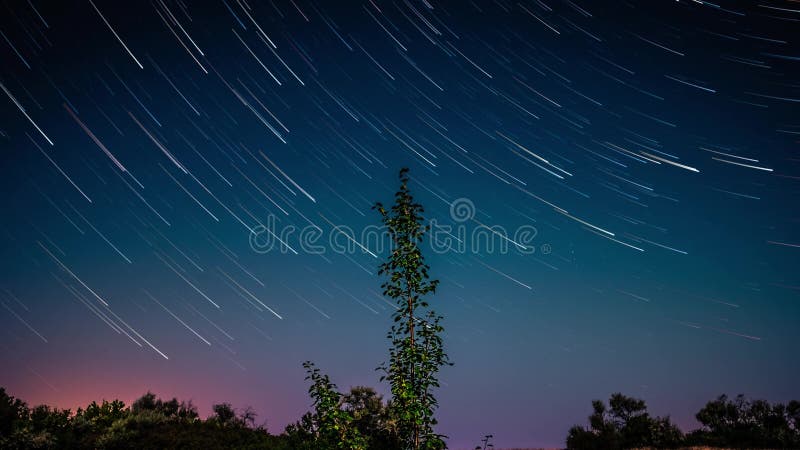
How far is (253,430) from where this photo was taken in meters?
15.2

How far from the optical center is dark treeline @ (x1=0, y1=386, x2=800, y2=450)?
1062cm

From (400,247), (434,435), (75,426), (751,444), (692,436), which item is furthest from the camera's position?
(692,436)

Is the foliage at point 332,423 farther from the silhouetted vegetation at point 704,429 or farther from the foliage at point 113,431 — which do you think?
the silhouetted vegetation at point 704,429

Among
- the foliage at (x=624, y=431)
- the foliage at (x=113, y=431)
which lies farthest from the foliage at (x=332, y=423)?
the foliage at (x=624, y=431)

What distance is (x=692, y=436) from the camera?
974 inches

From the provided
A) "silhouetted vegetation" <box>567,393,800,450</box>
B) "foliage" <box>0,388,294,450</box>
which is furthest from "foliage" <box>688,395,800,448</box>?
"foliage" <box>0,388,294,450</box>

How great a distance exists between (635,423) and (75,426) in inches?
1105

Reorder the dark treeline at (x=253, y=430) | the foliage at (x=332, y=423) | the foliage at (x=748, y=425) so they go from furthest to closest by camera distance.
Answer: the foliage at (x=748, y=425)
the dark treeline at (x=253, y=430)
the foliage at (x=332, y=423)

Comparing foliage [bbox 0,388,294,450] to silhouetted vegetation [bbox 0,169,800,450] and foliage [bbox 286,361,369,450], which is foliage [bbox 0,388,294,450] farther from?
foliage [bbox 286,361,369,450]

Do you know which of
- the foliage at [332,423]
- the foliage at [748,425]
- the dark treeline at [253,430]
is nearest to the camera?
the foliage at [332,423]

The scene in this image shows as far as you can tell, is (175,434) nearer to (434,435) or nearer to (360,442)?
(360,442)

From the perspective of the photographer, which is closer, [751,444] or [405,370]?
[405,370]

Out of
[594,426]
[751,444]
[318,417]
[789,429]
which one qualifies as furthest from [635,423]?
[318,417]

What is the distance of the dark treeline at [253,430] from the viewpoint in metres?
10.6
